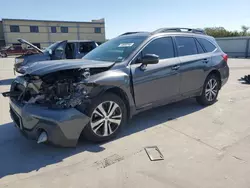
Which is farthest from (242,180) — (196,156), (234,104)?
(234,104)

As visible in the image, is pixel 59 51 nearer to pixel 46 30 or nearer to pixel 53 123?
pixel 53 123

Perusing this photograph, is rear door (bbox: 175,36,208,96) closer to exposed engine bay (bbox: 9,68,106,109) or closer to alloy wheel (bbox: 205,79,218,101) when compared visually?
alloy wheel (bbox: 205,79,218,101)

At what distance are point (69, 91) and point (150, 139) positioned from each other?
1460 mm

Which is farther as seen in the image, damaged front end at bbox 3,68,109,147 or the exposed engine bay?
the exposed engine bay

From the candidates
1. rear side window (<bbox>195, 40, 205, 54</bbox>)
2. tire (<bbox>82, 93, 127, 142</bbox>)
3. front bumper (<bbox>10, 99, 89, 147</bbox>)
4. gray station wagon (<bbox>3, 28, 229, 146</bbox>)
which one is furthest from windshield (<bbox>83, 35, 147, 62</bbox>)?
rear side window (<bbox>195, 40, 205, 54</bbox>)

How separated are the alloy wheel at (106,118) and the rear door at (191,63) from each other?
1.66 m

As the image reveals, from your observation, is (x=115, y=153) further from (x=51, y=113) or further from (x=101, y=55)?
(x=101, y=55)

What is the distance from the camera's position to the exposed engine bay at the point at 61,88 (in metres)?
2.86

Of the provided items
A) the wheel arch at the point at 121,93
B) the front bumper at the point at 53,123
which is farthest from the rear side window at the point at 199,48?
the front bumper at the point at 53,123

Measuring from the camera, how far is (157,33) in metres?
4.01

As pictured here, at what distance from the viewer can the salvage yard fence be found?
78.0 ft

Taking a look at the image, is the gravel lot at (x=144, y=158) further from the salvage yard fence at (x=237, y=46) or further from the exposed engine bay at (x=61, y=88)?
the salvage yard fence at (x=237, y=46)

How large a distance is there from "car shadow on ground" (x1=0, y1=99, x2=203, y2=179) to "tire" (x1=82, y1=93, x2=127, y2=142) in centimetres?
15

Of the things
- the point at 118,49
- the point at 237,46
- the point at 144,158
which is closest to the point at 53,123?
the point at 144,158
